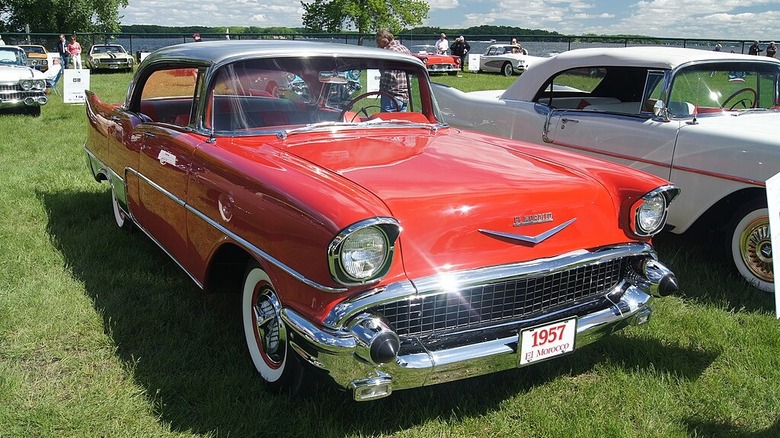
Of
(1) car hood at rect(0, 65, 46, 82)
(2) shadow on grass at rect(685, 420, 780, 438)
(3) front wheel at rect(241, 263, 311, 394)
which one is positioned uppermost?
(1) car hood at rect(0, 65, 46, 82)

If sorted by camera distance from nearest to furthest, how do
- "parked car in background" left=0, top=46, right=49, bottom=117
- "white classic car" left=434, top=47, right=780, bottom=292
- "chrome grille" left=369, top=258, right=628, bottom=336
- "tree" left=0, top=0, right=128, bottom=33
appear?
"chrome grille" left=369, top=258, right=628, bottom=336 → "white classic car" left=434, top=47, right=780, bottom=292 → "parked car in background" left=0, top=46, right=49, bottom=117 → "tree" left=0, top=0, right=128, bottom=33

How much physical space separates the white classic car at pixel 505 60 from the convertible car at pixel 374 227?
20.5m

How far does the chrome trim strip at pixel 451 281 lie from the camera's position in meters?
2.14

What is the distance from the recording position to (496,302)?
2441 millimetres

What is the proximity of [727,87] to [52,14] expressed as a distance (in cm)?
4463

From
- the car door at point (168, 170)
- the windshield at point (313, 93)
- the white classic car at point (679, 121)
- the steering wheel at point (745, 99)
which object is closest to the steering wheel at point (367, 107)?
the windshield at point (313, 93)

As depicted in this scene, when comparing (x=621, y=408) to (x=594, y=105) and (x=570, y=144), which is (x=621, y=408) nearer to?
(x=570, y=144)

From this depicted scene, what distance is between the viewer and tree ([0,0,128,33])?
1599 inches

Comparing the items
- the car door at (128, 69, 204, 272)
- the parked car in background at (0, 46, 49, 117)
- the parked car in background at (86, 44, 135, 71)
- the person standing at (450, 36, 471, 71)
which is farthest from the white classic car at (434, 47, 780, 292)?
the person standing at (450, 36, 471, 71)

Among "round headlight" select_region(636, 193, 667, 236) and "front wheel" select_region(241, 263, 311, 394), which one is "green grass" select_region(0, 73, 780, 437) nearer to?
"front wheel" select_region(241, 263, 311, 394)

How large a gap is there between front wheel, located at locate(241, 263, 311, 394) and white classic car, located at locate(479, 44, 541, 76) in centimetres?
2134

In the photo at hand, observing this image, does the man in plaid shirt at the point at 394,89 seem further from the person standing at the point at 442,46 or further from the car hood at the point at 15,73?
the person standing at the point at 442,46

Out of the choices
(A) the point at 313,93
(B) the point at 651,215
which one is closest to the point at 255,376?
(A) the point at 313,93

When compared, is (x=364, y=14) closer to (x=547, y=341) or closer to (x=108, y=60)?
(x=108, y=60)
